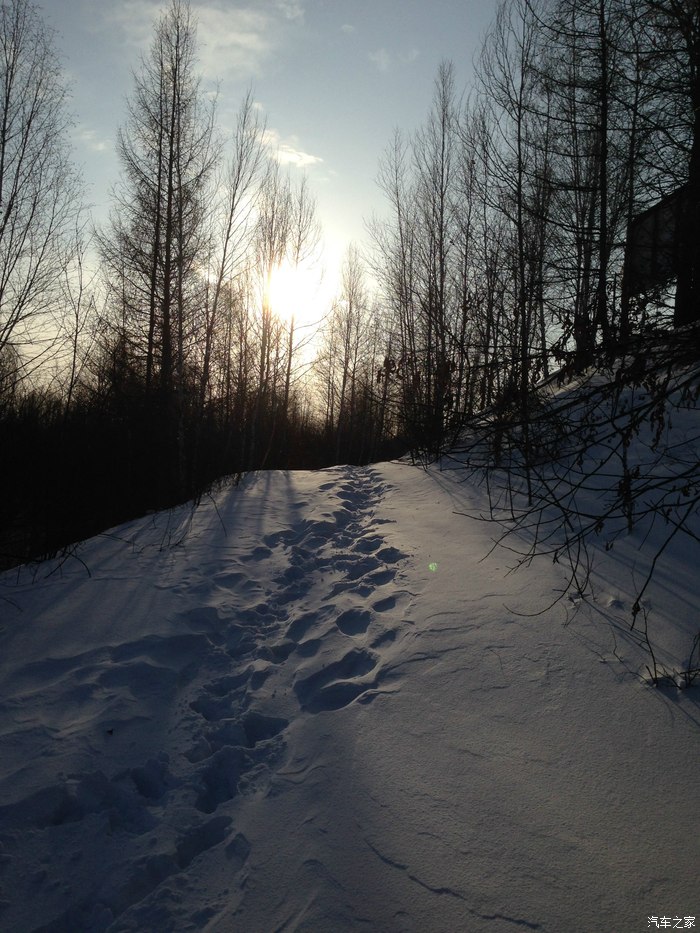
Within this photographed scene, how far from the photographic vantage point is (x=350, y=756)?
2426 mm

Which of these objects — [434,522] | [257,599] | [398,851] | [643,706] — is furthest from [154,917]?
[434,522]

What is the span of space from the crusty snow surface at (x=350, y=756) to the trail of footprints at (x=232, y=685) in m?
0.01

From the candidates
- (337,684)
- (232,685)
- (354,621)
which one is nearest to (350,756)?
(337,684)

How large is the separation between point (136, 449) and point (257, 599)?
6109 mm

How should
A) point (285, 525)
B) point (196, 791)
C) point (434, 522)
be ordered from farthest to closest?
point (285, 525)
point (434, 522)
point (196, 791)

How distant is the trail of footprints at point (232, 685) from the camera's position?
2.04m

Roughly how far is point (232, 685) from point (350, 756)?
3.43 ft

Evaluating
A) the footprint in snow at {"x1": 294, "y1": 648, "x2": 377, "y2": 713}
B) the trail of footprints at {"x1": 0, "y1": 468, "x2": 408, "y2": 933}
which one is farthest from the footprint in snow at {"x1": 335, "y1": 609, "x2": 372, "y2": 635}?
the footprint in snow at {"x1": 294, "y1": 648, "x2": 377, "y2": 713}

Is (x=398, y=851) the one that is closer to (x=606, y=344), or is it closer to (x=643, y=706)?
(x=643, y=706)

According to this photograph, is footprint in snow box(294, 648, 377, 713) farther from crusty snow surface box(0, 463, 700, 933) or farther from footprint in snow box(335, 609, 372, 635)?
footprint in snow box(335, 609, 372, 635)

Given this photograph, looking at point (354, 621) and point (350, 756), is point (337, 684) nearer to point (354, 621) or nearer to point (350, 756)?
point (350, 756)

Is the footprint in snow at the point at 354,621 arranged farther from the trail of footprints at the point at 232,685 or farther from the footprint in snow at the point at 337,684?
the footprint in snow at the point at 337,684

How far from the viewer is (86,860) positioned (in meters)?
1.98

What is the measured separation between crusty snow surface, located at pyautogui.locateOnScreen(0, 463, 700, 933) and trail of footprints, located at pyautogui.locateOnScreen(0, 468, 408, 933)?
0.01m
